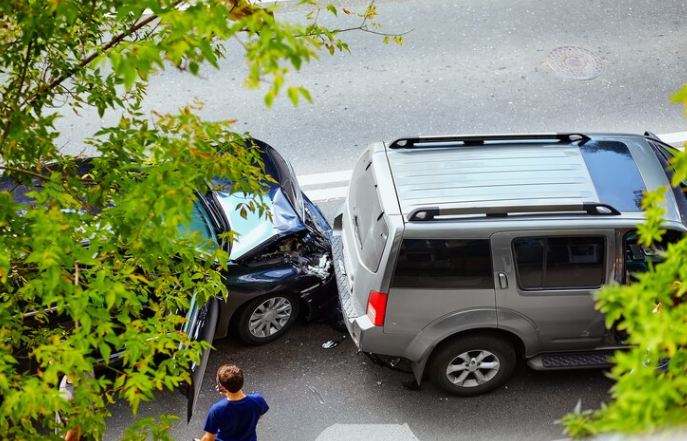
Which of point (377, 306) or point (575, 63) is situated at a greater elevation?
point (575, 63)

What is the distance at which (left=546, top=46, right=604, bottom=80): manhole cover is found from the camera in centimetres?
1084

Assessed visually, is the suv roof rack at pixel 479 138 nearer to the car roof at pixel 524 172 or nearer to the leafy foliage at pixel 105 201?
the car roof at pixel 524 172

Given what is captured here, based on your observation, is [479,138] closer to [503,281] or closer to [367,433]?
[503,281]

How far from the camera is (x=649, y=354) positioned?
12.3ft

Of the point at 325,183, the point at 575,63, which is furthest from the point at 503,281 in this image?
the point at 575,63

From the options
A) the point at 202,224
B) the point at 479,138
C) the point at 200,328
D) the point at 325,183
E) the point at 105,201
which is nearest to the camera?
the point at 105,201

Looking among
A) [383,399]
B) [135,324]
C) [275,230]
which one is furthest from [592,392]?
→ [135,324]

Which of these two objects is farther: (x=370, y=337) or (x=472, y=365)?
(x=472, y=365)

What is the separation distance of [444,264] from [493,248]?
42 cm

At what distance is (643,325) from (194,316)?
4103 millimetres

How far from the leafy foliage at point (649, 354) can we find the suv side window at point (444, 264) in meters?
2.37

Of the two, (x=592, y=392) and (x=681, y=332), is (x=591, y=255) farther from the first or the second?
(x=681, y=332)

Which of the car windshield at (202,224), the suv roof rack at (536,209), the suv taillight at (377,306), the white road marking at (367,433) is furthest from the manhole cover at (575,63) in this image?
the white road marking at (367,433)

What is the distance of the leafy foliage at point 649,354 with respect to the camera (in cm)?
326
